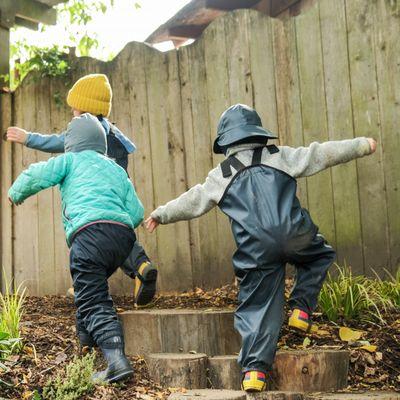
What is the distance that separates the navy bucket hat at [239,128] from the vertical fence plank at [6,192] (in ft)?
9.97

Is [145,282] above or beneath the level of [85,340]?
above

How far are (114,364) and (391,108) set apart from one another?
2.59 meters

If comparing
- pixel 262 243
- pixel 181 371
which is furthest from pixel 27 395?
pixel 262 243

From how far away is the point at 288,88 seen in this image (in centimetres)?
516

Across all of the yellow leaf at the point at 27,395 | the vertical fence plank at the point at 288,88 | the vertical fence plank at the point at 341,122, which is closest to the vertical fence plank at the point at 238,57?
the vertical fence plank at the point at 288,88

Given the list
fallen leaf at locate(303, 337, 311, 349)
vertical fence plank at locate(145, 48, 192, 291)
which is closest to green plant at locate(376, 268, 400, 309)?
fallen leaf at locate(303, 337, 311, 349)

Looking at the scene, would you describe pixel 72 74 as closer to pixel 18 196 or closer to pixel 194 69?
pixel 194 69

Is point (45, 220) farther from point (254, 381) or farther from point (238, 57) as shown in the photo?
point (254, 381)

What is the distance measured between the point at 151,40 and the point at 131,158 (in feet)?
18.7

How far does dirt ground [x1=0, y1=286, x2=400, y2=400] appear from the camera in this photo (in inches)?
141

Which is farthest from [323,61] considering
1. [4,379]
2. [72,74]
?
[4,379]

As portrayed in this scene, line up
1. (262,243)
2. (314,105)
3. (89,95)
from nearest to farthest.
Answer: (262,243), (89,95), (314,105)

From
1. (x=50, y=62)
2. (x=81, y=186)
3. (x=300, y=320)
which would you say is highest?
(x=50, y=62)

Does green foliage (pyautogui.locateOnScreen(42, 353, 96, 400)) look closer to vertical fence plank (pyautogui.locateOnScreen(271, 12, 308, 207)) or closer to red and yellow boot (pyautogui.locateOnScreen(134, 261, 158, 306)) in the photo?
red and yellow boot (pyautogui.locateOnScreen(134, 261, 158, 306))
